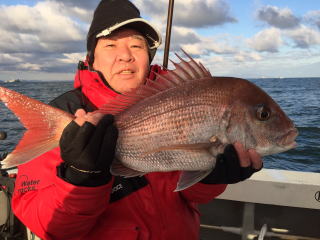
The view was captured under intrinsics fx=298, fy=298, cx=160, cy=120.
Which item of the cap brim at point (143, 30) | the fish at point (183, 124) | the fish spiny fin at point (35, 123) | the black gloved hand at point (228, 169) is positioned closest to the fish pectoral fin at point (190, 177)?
the fish at point (183, 124)

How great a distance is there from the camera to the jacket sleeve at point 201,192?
2.45m

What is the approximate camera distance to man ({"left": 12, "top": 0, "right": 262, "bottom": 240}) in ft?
6.20

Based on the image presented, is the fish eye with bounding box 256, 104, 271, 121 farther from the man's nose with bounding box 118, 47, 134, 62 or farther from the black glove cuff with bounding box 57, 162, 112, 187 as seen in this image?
the man's nose with bounding box 118, 47, 134, 62

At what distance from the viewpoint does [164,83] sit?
209 cm

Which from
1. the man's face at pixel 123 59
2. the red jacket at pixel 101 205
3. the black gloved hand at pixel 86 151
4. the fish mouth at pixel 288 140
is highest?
the man's face at pixel 123 59

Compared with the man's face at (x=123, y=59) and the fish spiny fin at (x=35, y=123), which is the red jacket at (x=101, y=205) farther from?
the fish spiny fin at (x=35, y=123)

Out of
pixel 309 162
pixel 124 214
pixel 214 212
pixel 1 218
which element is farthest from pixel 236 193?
pixel 309 162

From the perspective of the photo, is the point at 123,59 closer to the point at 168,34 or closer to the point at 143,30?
the point at 143,30

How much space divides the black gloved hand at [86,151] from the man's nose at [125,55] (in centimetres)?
84

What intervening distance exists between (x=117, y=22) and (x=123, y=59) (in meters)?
0.33

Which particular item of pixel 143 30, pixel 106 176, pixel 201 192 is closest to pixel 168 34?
pixel 143 30

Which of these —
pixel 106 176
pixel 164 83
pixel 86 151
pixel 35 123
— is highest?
pixel 164 83

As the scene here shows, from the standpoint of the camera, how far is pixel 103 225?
2295mm

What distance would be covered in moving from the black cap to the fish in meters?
0.83
